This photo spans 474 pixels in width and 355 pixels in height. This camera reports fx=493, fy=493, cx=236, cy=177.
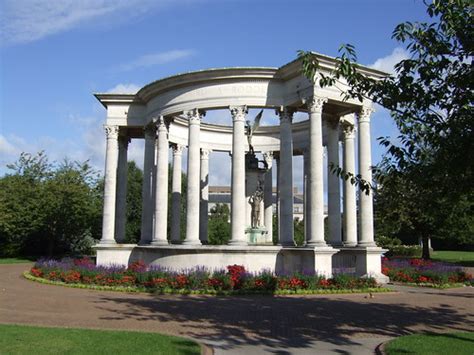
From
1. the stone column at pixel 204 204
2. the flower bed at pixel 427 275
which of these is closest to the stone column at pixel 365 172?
the flower bed at pixel 427 275

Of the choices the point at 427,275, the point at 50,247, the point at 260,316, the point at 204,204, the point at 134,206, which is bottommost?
the point at 260,316

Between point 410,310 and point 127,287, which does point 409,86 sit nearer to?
point 410,310

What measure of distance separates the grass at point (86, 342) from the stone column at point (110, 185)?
24.1 m

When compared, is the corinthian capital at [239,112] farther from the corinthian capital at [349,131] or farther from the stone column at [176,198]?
the stone column at [176,198]

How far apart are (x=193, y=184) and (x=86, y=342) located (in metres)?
20.9

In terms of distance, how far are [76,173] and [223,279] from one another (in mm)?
45175

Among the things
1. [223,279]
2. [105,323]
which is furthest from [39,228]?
[105,323]

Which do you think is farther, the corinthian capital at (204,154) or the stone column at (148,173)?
the corinthian capital at (204,154)

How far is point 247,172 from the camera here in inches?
1602

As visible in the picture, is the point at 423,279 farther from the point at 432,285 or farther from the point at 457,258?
the point at 457,258

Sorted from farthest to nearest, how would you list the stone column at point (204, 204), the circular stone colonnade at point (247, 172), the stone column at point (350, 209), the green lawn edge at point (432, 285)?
1. the stone column at point (204, 204)
2. the stone column at point (350, 209)
3. the green lawn edge at point (432, 285)
4. the circular stone colonnade at point (247, 172)

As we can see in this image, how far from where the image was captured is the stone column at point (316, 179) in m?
31.1

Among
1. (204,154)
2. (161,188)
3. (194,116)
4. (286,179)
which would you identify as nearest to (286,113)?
(286,179)

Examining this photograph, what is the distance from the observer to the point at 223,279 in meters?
28.2
